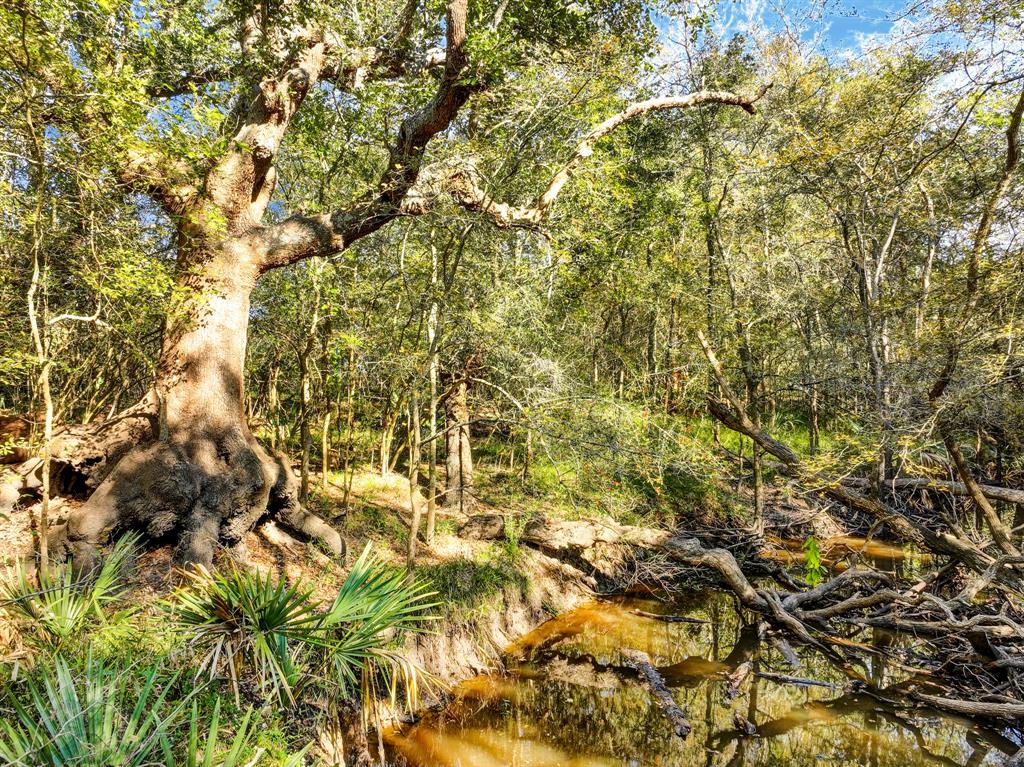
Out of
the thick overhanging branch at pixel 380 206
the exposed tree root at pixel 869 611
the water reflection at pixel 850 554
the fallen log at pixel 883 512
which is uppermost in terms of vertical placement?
the thick overhanging branch at pixel 380 206

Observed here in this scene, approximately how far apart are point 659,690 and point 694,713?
0.55 m

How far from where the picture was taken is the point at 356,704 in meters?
5.78

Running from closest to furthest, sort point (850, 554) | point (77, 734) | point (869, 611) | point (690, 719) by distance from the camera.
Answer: point (77, 734)
point (690, 719)
point (869, 611)
point (850, 554)

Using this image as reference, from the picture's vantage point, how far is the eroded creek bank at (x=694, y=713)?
5738mm

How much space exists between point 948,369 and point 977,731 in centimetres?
431

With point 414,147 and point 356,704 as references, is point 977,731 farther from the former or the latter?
point 414,147

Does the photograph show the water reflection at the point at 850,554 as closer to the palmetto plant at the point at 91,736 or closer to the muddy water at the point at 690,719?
the muddy water at the point at 690,719

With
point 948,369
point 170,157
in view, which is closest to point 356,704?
point 170,157

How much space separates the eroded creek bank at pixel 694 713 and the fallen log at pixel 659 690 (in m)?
0.09

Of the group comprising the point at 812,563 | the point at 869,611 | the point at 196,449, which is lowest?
the point at 869,611

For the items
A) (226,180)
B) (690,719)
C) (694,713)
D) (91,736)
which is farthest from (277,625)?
(226,180)

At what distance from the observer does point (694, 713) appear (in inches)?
258

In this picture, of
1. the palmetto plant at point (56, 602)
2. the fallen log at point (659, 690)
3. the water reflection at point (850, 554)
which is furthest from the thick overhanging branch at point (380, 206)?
the water reflection at point (850, 554)

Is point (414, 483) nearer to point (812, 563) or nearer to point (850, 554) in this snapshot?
point (812, 563)
